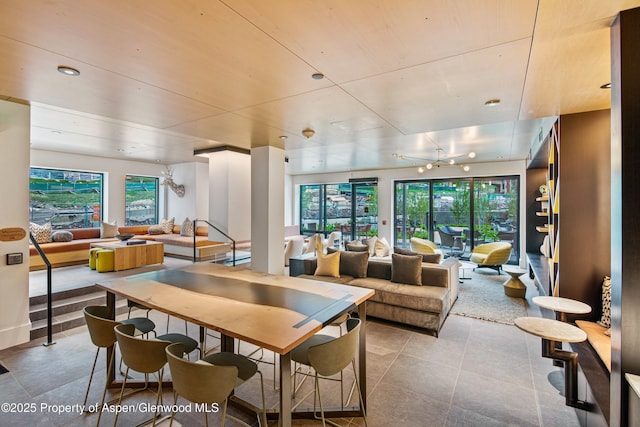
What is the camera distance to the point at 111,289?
238 centimetres

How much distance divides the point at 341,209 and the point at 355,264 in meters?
6.16

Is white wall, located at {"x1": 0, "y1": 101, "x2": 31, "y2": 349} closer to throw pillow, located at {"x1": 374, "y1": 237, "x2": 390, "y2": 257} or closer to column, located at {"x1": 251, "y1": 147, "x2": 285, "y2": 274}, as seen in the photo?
column, located at {"x1": 251, "y1": 147, "x2": 285, "y2": 274}

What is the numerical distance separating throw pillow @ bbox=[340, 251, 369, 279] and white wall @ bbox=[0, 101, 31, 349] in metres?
3.97

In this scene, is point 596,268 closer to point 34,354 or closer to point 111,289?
point 111,289

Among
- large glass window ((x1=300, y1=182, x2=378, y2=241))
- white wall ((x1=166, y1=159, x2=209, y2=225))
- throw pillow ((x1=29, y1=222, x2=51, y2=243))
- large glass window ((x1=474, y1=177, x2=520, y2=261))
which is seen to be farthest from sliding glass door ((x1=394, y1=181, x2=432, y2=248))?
throw pillow ((x1=29, y1=222, x2=51, y2=243))

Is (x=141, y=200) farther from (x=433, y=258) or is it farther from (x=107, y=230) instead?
(x=433, y=258)

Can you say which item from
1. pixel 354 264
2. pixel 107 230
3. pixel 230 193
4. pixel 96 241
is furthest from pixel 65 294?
pixel 354 264

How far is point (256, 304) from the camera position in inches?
78.9

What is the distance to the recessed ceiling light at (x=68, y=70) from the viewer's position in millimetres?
2061

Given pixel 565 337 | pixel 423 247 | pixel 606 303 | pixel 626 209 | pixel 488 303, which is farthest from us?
pixel 423 247

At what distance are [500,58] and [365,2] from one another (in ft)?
3.60

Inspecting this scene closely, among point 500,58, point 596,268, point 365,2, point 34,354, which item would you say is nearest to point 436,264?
point 596,268

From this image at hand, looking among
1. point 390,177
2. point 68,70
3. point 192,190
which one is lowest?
point 192,190

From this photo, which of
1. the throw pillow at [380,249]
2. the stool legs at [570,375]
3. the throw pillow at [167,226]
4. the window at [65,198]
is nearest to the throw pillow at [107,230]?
the window at [65,198]
